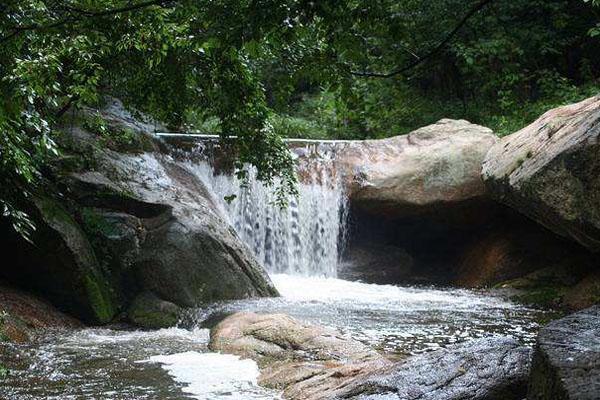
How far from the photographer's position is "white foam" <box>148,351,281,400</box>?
16.2 ft

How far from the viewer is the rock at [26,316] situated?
22.6 ft

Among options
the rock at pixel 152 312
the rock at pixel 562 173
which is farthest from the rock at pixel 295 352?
the rock at pixel 562 173

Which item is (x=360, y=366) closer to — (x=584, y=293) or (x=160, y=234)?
(x=160, y=234)

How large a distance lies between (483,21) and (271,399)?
43.7ft

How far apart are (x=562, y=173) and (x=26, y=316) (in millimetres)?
6559

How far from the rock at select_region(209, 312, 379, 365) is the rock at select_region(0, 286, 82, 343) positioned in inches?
77.3

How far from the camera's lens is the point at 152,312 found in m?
8.20

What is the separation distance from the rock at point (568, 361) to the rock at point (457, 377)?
682mm

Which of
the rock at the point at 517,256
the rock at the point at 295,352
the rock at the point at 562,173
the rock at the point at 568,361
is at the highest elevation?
the rock at the point at 562,173

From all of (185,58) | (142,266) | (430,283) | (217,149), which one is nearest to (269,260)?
(217,149)

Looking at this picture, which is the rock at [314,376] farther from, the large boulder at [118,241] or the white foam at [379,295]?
Answer: the white foam at [379,295]

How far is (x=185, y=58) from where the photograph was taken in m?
5.35

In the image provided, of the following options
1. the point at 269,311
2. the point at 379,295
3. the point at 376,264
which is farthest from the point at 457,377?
the point at 376,264

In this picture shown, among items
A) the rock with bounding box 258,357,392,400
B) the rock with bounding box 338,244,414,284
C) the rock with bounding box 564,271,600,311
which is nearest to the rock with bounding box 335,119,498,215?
the rock with bounding box 338,244,414,284
